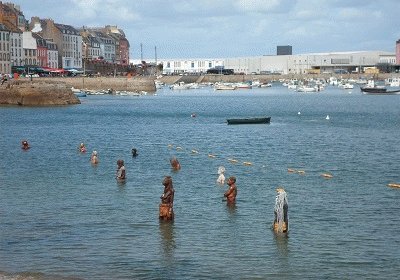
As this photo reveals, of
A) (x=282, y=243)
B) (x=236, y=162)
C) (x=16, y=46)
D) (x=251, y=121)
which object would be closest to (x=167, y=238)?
(x=282, y=243)

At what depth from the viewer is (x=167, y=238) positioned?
26828 mm

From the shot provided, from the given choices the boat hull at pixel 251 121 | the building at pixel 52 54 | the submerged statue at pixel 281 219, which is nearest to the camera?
the submerged statue at pixel 281 219

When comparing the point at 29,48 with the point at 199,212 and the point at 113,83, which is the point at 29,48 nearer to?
the point at 113,83

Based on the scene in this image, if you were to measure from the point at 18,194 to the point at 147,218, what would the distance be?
8204 millimetres

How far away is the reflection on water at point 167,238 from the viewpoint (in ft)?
82.0

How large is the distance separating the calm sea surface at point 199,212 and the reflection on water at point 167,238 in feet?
0.12

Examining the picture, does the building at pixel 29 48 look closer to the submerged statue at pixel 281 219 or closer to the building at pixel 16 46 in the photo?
the building at pixel 16 46

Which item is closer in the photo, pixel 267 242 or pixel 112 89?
pixel 267 242

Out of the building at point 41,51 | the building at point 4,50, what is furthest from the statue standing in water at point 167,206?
the building at point 41,51

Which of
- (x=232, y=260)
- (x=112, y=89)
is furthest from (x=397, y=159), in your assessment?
(x=112, y=89)

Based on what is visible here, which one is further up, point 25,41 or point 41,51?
point 25,41

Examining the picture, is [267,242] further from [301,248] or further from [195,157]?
[195,157]

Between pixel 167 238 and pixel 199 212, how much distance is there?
458 centimetres

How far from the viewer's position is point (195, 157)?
2056 inches
